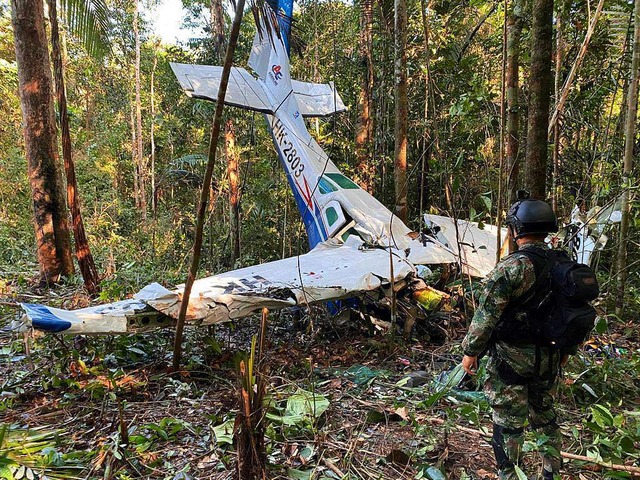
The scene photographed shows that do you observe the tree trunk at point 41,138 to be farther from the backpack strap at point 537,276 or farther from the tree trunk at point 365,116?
the backpack strap at point 537,276

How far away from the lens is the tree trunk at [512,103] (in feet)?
15.2

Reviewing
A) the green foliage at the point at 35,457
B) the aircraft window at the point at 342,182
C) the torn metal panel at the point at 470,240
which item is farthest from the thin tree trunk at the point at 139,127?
the green foliage at the point at 35,457

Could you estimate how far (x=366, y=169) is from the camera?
10.6 meters

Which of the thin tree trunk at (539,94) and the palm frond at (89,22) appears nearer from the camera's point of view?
the thin tree trunk at (539,94)

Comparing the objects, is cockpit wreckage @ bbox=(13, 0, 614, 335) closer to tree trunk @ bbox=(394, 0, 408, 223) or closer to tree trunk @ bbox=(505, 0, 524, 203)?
tree trunk @ bbox=(505, 0, 524, 203)

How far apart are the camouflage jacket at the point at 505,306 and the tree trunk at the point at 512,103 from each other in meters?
2.33

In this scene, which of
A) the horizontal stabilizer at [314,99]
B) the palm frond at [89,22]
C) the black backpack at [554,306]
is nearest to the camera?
the black backpack at [554,306]

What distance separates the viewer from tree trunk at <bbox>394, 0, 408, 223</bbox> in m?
7.14

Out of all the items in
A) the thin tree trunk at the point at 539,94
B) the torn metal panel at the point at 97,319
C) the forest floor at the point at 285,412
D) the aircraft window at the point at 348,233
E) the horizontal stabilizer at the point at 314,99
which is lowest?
the forest floor at the point at 285,412

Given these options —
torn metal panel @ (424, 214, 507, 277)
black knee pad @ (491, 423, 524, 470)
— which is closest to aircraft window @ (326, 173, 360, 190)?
torn metal panel @ (424, 214, 507, 277)

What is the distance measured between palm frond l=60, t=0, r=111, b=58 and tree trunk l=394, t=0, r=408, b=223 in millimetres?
4866

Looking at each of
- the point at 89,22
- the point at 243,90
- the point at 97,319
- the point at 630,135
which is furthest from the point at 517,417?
the point at 89,22

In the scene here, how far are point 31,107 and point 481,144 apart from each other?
10010 millimetres

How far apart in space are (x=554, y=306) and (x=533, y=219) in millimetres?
516
